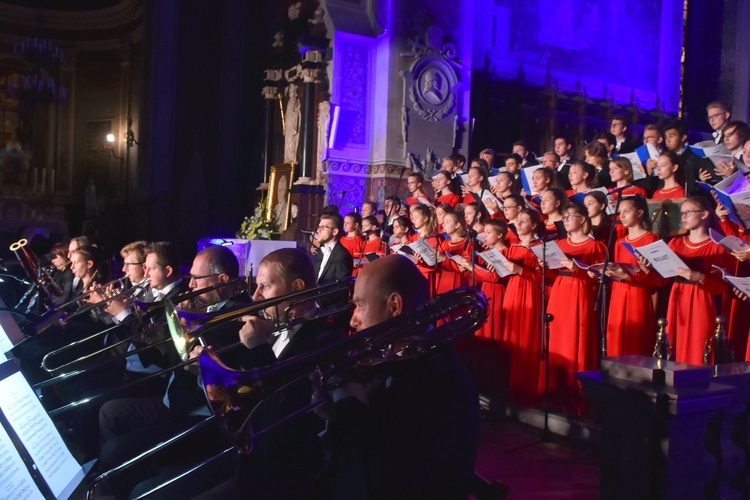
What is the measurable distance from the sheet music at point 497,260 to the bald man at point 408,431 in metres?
3.08

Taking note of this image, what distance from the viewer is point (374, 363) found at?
191cm

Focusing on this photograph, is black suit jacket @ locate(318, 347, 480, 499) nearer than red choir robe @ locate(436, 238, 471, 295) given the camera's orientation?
Yes

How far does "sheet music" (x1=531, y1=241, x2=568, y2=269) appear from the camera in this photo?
4668 millimetres

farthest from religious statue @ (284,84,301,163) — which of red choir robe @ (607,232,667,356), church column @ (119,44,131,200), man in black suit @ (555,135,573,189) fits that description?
red choir robe @ (607,232,667,356)

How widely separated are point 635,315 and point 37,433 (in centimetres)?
388

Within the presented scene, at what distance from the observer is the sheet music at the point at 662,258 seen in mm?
4090

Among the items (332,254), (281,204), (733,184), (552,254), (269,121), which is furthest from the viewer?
(269,121)

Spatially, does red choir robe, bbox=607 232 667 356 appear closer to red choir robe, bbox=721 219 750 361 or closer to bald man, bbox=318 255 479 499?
red choir robe, bbox=721 219 750 361

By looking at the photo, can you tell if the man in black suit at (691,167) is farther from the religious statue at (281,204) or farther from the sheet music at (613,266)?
the religious statue at (281,204)

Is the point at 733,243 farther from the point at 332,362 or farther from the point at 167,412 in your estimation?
the point at 167,412

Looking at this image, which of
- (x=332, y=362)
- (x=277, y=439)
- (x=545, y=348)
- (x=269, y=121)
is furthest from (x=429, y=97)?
(x=332, y=362)

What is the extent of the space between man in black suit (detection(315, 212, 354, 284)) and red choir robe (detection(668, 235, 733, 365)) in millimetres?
3020

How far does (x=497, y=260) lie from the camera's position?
16.4 feet

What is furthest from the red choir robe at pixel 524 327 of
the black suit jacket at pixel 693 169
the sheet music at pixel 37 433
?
the sheet music at pixel 37 433
